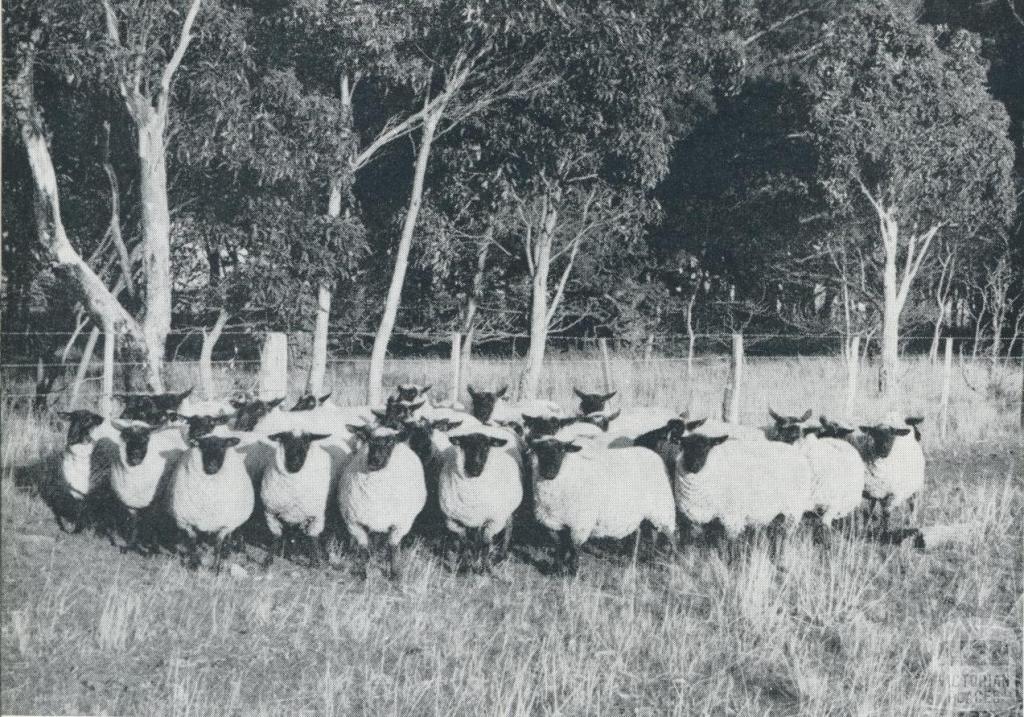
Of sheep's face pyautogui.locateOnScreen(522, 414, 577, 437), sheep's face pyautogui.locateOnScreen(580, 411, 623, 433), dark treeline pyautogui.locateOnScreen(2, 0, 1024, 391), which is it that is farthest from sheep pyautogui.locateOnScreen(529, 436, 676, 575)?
dark treeline pyautogui.locateOnScreen(2, 0, 1024, 391)

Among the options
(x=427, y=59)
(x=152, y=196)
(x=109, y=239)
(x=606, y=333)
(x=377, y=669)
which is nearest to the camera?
(x=377, y=669)

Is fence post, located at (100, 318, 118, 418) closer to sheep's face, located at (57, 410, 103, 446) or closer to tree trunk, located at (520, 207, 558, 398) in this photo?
sheep's face, located at (57, 410, 103, 446)

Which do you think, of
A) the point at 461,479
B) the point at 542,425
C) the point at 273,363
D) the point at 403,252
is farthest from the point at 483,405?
the point at 403,252

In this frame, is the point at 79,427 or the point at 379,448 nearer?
the point at 379,448

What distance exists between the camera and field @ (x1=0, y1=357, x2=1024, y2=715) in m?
4.48

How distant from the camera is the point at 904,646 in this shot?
16.7 ft

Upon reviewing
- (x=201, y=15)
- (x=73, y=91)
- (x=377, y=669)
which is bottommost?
(x=377, y=669)

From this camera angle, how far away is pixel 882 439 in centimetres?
781

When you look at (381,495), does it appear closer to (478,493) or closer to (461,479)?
(461,479)

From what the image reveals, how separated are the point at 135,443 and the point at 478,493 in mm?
2494

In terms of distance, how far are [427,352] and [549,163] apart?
755 cm

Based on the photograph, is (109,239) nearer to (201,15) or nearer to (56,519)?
(201,15)

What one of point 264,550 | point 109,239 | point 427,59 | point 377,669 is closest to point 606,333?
point 427,59

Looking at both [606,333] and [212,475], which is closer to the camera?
[212,475]
